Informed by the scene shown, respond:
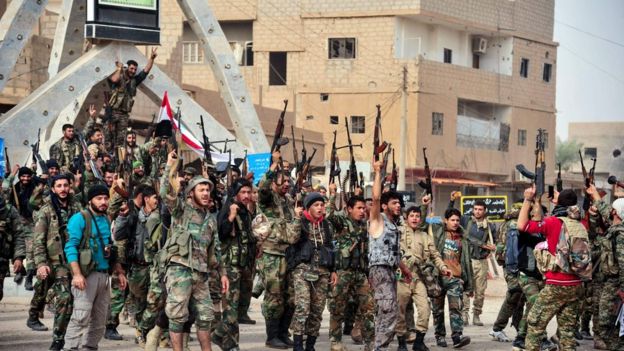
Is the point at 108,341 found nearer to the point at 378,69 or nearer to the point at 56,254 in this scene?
the point at 56,254

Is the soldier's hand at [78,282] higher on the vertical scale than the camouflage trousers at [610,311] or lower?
higher

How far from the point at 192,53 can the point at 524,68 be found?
15.2 metres

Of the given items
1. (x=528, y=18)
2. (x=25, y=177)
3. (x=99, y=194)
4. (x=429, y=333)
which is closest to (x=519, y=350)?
(x=429, y=333)

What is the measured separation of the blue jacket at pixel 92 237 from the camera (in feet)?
35.6

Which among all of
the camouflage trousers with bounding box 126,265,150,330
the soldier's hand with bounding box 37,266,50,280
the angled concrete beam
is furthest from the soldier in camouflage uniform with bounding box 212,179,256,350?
the angled concrete beam

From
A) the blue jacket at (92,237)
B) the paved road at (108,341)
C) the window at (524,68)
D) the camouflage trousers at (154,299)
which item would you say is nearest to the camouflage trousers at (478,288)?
the paved road at (108,341)

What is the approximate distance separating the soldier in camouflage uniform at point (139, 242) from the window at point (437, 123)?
3764 cm

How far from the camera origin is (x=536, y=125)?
56.7 metres

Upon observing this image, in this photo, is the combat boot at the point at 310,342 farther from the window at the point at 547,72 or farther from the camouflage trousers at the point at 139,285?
the window at the point at 547,72

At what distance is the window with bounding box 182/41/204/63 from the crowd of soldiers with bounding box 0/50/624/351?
3655 centimetres

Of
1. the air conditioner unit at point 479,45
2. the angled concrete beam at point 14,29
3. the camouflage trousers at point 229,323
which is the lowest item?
the camouflage trousers at point 229,323

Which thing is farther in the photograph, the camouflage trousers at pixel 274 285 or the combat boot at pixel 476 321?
the combat boot at pixel 476 321

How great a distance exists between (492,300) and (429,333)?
6.43 m

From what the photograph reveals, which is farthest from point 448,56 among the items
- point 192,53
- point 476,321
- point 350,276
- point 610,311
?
point 350,276
